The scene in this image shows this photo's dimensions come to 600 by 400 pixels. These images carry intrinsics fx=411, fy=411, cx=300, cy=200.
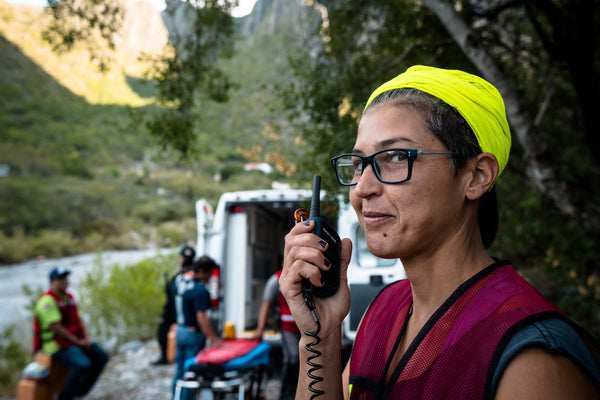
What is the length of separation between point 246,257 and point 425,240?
19.6 feet

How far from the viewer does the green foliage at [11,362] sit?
7617 millimetres

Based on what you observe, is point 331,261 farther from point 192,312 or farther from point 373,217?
point 192,312

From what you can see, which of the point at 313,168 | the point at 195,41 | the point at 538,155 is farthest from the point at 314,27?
the point at 538,155

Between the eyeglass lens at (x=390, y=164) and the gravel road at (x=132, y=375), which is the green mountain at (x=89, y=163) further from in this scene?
the eyeglass lens at (x=390, y=164)

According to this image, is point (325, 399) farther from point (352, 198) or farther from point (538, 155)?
point (538, 155)

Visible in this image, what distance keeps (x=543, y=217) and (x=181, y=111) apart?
591 centimetres

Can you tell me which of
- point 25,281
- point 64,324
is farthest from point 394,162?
point 25,281

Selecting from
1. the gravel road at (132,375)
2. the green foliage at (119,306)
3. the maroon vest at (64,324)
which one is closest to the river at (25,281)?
the gravel road at (132,375)

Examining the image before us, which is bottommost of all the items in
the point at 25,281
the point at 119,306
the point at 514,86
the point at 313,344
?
the point at 25,281

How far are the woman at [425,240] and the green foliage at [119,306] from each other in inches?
389

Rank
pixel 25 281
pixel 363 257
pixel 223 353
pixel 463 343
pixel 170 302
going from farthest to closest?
1. pixel 25 281
2. pixel 170 302
3. pixel 363 257
4. pixel 223 353
5. pixel 463 343

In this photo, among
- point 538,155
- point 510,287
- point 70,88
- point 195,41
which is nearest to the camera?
point 510,287

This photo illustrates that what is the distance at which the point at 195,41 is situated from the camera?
251 inches

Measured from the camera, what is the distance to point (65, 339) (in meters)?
5.43
